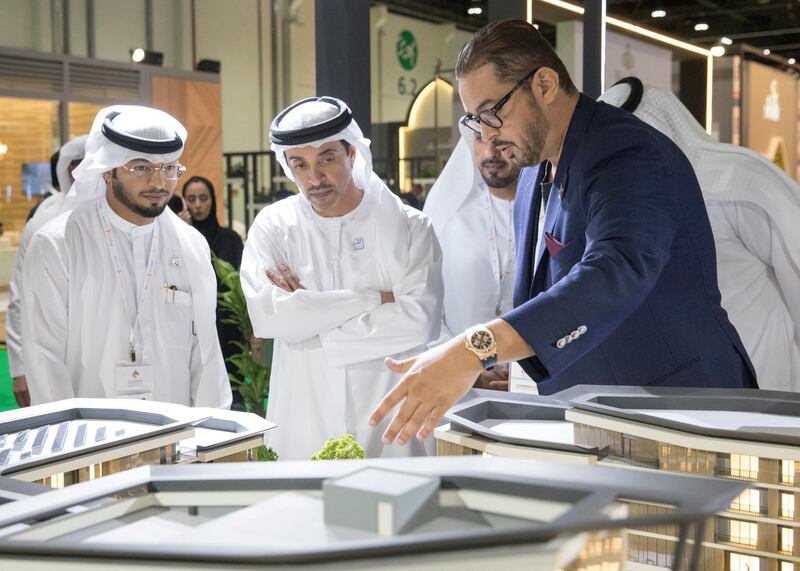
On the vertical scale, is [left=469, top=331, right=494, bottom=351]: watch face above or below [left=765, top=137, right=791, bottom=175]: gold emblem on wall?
below

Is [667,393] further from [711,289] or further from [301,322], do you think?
[301,322]

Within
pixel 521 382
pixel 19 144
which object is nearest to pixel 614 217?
pixel 521 382

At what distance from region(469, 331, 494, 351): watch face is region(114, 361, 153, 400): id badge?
2059 millimetres

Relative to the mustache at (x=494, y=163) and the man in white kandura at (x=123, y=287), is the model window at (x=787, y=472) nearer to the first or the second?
the mustache at (x=494, y=163)

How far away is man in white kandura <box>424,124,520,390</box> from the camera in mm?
3551

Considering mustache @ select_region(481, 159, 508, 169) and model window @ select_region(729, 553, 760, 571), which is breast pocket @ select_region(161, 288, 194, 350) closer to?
mustache @ select_region(481, 159, 508, 169)

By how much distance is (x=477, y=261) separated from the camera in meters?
3.64

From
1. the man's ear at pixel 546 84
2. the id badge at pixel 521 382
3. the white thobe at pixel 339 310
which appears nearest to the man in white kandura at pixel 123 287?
the white thobe at pixel 339 310

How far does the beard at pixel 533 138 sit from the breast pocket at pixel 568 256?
21cm

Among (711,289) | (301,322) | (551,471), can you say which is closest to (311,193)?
(301,322)

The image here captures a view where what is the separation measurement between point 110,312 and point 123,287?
0.36ft

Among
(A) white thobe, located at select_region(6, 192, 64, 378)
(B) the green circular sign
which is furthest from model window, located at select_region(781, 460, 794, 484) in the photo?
(B) the green circular sign

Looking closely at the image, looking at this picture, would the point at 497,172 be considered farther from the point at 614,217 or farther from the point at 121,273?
the point at 614,217

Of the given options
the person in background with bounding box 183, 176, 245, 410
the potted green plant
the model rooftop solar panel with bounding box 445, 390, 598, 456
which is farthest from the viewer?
the person in background with bounding box 183, 176, 245, 410
